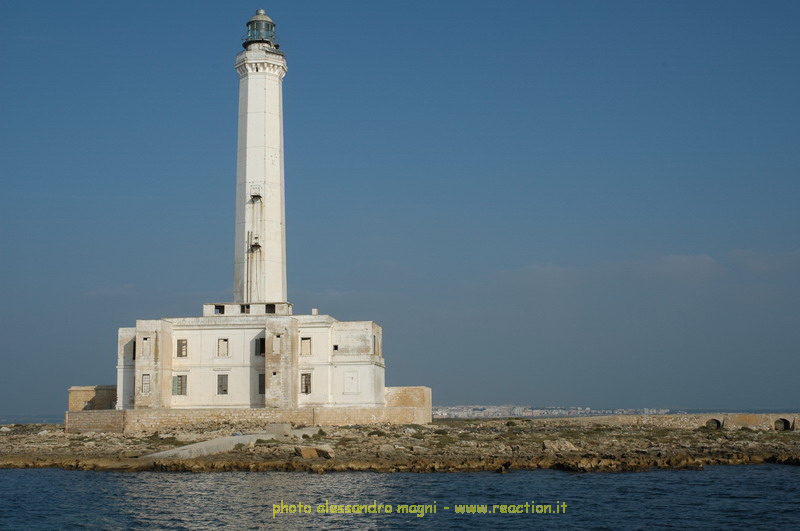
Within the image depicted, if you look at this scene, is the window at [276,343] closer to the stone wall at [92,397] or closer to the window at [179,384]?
the window at [179,384]

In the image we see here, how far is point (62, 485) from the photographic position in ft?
92.1

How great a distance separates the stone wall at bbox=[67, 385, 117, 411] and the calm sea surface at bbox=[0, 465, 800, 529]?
15973 millimetres

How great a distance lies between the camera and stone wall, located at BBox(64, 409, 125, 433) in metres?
41.7

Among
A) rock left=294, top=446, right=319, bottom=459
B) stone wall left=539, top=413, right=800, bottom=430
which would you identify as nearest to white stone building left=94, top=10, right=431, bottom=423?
rock left=294, top=446, right=319, bottom=459

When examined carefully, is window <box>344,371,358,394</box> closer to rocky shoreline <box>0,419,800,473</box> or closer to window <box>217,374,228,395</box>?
rocky shoreline <box>0,419,800,473</box>

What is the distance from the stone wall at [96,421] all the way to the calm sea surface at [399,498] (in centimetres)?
1029

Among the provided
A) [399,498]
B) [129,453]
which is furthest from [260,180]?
[399,498]

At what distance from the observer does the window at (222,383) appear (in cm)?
4553

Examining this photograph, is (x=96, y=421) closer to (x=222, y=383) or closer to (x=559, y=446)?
(x=222, y=383)

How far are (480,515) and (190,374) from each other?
26.2 meters

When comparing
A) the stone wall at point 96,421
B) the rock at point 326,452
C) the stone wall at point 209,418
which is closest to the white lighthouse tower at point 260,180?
the stone wall at point 209,418

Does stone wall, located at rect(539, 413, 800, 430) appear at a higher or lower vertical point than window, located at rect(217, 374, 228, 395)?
lower

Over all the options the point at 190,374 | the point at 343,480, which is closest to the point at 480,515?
the point at 343,480

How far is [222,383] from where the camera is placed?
45.6m
